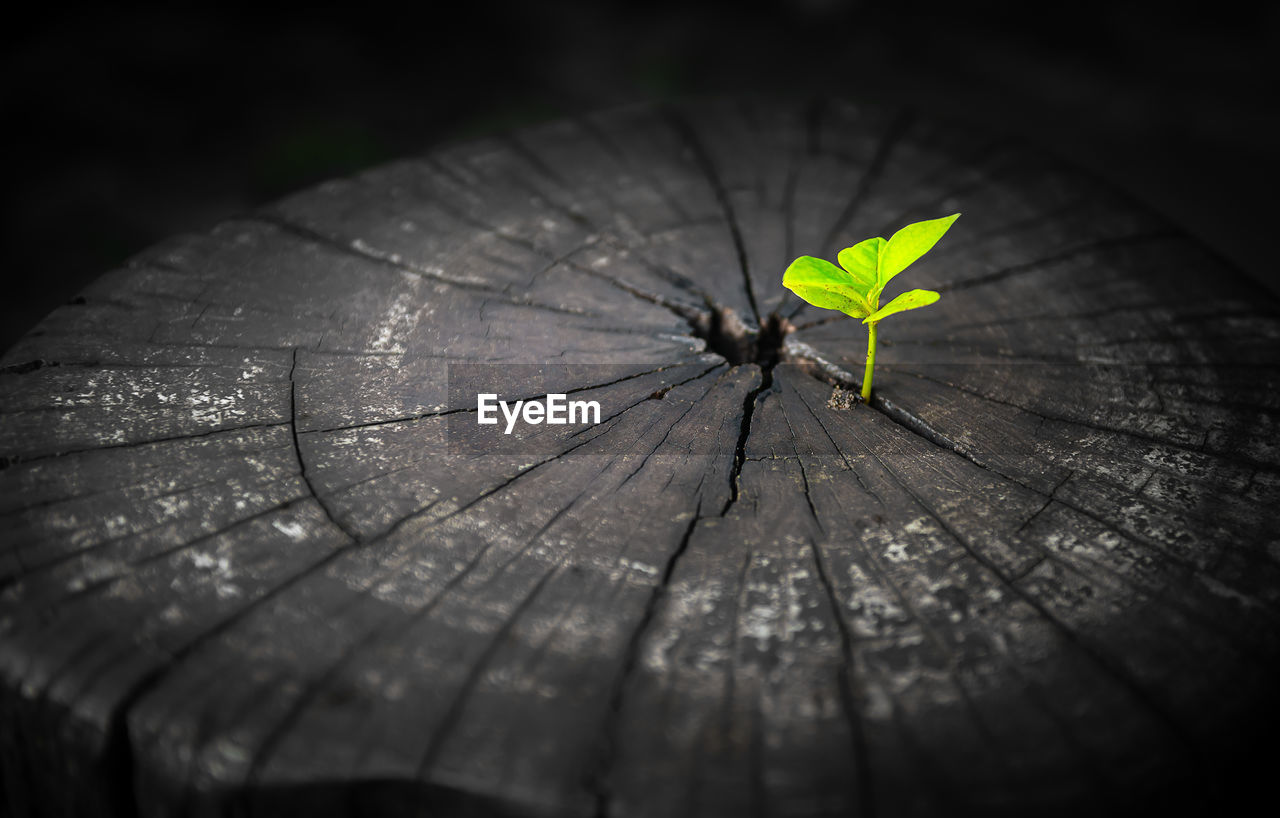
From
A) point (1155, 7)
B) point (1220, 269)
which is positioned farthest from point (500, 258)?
point (1155, 7)

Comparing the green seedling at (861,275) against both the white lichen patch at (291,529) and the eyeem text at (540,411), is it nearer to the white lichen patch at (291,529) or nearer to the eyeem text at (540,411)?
the eyeem text at (540,411)

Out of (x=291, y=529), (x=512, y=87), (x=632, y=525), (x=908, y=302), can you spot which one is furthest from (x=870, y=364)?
(x=512, y=87)

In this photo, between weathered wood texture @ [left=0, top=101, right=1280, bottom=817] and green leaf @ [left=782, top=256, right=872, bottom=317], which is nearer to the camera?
weathered wood texture @ [left=0, top=101, right=1280, bottom=817]

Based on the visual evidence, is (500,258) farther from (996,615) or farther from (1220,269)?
(1220,269)

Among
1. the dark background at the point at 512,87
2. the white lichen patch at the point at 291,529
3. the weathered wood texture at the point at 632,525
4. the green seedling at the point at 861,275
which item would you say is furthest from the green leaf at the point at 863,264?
the dark background at the point at 512,87

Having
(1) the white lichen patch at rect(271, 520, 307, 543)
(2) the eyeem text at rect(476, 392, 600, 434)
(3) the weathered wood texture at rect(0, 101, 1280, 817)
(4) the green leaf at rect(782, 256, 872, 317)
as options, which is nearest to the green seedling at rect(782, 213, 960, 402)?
(4) the green leaf at rect(782, 256, 872, 317)

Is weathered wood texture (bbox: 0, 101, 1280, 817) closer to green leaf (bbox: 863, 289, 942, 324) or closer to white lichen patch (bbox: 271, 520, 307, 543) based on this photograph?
white lichen patch (bbox: 271, 520, 307, 543)
